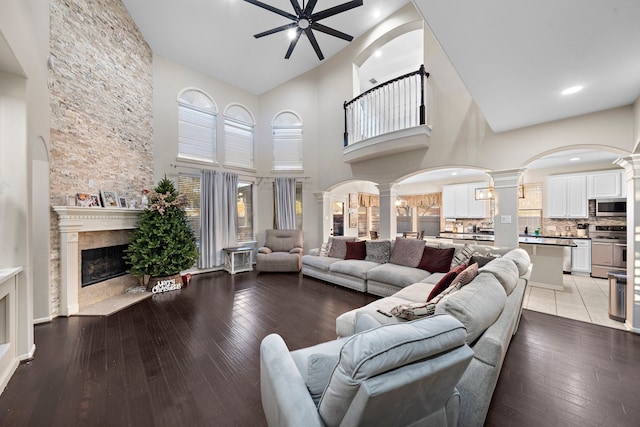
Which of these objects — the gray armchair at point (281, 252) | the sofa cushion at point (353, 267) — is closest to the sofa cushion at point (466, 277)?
the sofa cushion at point (353, 267)

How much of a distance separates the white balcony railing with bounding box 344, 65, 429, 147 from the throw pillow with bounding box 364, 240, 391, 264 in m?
2.16

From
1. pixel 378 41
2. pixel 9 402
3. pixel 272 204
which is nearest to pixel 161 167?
pixel 272 204

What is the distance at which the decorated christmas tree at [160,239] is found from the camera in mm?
4109

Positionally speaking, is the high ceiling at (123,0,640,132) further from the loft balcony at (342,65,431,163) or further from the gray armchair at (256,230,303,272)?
the gray armchair at (256,230,303,272)

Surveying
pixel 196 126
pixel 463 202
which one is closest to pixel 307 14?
pixel 196 126

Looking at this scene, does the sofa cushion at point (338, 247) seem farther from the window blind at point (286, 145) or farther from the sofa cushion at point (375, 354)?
the sofa cushion at point (375, 354)

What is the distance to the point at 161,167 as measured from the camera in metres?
5.00

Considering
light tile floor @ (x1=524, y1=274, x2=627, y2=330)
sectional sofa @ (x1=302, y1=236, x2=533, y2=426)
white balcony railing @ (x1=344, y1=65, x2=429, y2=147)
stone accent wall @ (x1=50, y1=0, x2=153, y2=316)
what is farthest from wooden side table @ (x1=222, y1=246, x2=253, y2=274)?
light tile floor @ (x1=524, y1=274, x2=627, y2=330)

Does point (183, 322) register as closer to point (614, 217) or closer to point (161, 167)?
point (161, 167)

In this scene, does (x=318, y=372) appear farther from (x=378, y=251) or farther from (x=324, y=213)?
(x=324, y=213)

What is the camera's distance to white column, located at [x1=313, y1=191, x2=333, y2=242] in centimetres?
626

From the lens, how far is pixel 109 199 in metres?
3.86

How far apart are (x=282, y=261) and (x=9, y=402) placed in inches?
155

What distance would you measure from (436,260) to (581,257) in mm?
4111
